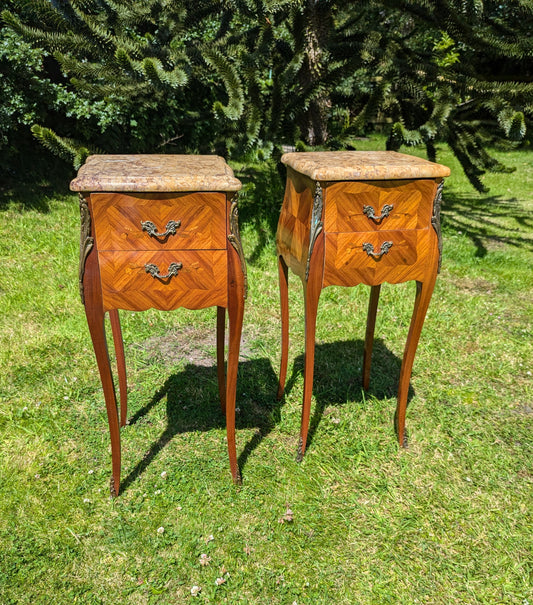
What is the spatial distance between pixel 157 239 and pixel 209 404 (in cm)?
139

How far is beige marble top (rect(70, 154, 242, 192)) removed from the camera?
1811mm

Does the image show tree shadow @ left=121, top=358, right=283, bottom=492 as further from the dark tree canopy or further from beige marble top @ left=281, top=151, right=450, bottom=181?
the dark tree canopy

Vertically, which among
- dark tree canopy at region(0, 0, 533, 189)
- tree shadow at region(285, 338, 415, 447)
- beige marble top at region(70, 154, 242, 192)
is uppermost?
dark tree canopy at region(0, 0, 533, 189)

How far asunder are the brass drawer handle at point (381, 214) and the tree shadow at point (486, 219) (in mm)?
3454

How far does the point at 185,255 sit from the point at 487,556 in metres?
1.81

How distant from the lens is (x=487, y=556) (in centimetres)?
213

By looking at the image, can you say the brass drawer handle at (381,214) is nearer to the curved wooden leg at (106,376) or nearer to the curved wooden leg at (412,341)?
the curved wooden leg at (412,341)

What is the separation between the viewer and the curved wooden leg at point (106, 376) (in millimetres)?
2004

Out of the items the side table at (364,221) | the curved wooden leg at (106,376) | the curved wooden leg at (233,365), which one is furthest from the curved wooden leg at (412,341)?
the curved wooden leg at (106,376)

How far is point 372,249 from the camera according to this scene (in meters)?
2.21

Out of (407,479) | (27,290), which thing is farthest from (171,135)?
(407,479)

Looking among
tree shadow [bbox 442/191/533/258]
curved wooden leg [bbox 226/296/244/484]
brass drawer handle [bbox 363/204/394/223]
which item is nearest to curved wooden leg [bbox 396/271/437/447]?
brass drawer handle [bbox 363/204/394/223]

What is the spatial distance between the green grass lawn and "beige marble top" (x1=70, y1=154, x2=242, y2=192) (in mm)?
1456

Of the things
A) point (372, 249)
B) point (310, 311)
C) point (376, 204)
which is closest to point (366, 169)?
point (376, 204)
